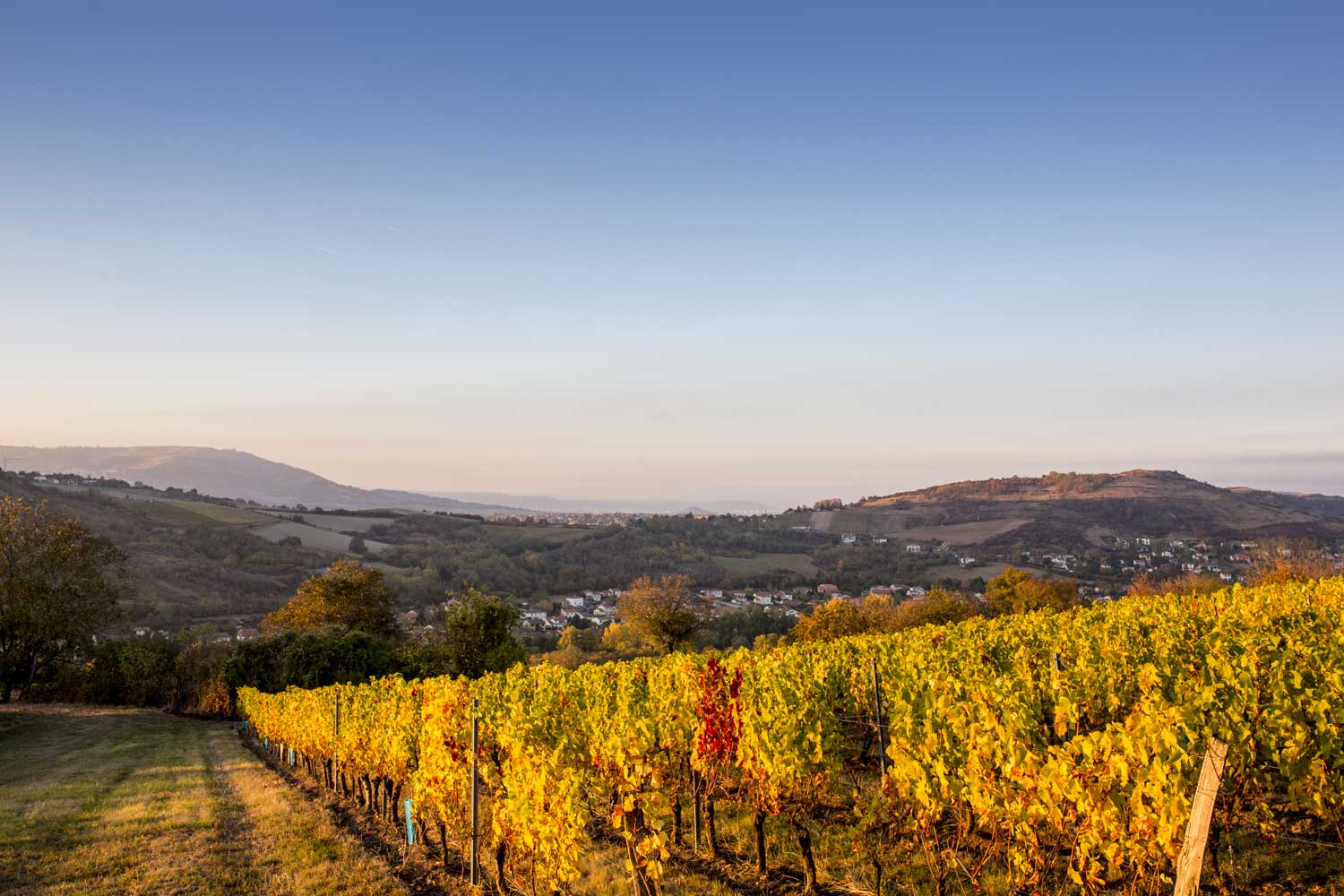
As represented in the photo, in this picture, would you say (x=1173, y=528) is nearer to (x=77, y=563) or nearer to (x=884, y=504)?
(x=884, y=504)

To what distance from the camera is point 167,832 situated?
32.8ft

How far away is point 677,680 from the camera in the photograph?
29.6 feet

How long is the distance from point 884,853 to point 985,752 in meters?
3.19

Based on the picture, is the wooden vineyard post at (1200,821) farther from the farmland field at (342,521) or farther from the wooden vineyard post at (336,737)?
the farmland field at (342,521)

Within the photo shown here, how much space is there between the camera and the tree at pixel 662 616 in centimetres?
3681

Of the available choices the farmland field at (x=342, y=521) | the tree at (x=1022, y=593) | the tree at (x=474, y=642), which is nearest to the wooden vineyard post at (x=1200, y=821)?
the tree at (x=474, y=642)

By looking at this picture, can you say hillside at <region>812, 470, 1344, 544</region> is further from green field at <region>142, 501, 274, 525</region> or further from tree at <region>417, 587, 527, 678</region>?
green field at <region>142, 501, 274, 525</region>

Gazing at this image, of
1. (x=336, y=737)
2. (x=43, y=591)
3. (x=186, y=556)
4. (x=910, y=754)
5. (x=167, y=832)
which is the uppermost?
(x=910, y=754)

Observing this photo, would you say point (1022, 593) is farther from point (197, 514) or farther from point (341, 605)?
point (197, 514)

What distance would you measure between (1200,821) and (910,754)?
2249mm

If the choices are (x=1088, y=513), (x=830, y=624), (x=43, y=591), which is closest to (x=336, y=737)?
(x=43, y=591)

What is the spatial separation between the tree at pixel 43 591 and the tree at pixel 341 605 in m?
7.85

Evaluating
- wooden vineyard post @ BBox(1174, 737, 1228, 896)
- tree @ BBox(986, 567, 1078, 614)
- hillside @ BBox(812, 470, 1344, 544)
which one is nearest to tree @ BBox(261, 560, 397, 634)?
tree @ BBox(986, 567, 1078, 614)

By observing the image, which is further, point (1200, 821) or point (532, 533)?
point (532, 533)
